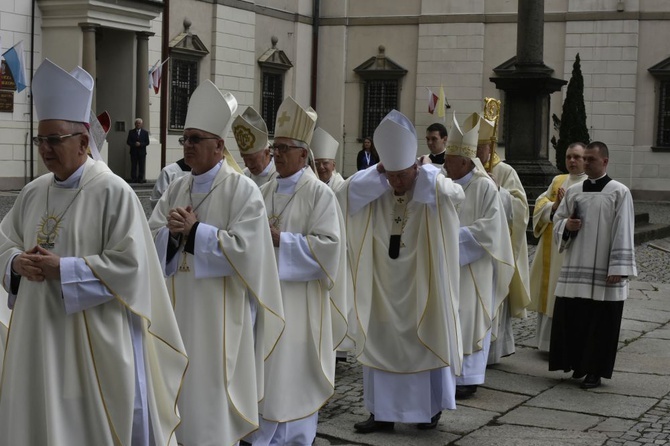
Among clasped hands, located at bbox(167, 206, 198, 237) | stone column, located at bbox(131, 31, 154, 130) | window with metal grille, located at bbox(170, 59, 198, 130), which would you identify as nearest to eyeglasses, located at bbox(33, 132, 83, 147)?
clasped hands, located at bbox(167, 206, 198, 237)

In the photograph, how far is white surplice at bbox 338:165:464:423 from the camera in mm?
6566

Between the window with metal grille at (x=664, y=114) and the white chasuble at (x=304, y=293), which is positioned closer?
the white chasuble at (x=304, y=293)

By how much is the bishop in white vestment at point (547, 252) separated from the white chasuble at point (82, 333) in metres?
5.17

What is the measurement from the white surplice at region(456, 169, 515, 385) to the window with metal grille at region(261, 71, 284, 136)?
21577 millimetres

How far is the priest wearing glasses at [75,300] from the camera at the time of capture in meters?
4.30

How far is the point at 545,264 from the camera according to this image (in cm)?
965

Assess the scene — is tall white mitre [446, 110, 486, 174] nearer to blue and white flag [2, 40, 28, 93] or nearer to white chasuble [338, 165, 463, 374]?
white chasuble [338, 165, 463, 374]

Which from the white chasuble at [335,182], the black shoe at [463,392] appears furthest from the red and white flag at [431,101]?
the black shoe at [463,392]

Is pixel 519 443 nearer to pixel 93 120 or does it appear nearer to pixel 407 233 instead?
pixel 407 233

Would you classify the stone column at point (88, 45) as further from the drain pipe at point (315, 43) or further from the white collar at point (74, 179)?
the white collar at point (74, 179)

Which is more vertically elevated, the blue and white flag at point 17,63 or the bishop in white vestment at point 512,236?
the blue and white flag at point 17,63

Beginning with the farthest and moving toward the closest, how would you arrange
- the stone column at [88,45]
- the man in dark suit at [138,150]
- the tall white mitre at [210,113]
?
1. the man in dark suit at [138,150]
2. the stone column at [88,45]
3. the tall white mitre at [210,113]

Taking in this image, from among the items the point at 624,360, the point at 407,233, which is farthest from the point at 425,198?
the point at 624,360

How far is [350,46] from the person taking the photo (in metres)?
30.7
